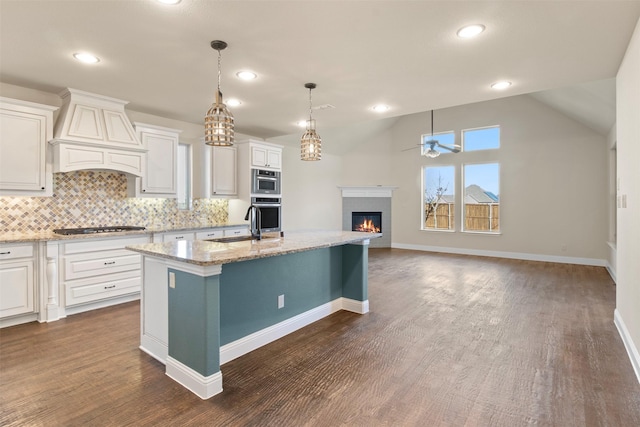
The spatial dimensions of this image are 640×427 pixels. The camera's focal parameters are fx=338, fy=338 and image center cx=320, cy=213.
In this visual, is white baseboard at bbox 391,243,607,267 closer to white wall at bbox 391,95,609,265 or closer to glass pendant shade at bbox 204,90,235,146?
white wall at bbox 391,95,609,265

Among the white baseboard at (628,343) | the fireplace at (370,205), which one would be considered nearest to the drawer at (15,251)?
the white baseboard at (628,343)

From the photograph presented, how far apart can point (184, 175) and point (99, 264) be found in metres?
2.07

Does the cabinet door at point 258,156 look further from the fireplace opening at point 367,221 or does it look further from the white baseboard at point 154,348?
the fireplace opening at point 367,221

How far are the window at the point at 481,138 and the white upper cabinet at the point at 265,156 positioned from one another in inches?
186

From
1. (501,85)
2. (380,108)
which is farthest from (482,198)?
(501,85)

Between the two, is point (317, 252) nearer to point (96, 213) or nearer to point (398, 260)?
point (96, 213)

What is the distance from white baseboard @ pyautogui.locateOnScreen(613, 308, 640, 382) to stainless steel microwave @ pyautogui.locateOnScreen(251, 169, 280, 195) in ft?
16.0

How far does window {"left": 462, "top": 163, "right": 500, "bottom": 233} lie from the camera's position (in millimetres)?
7836

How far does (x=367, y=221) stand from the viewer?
940 cm

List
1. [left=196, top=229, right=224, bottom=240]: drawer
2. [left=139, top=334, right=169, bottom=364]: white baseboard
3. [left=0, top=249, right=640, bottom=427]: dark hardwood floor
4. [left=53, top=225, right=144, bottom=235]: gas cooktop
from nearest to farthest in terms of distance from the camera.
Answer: [left=0, top=249, right=640, bottom=427]: dark hardwood floor, [left=139, top=334, right=169, bottom=364]: white baseboard, [left=53, top=225, right=144, bottom=235]: gas cooktop, [left=196, top=229, right=224, bottom=240]: drawer

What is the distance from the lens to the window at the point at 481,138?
25.4 feet

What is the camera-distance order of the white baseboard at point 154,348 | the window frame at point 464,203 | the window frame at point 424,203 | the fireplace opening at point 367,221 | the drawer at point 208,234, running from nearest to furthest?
1. the white baseboard at point 154,348
2. the drawer at point 208,234
3. the window frame at point 464,203
4. the window frame at point 424,203
5. the fireplace opening at point 367,221

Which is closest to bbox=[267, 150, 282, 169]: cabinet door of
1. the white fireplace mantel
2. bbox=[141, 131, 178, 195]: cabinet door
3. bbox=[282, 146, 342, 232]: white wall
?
bbox=[282, 146, 342, 232]: white wall

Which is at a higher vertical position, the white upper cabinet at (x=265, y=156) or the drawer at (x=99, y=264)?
the white upper cabinet at (x=265, y=156)
